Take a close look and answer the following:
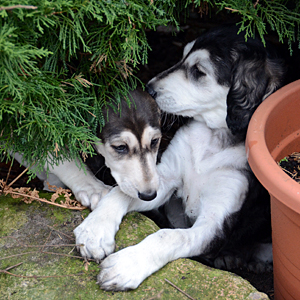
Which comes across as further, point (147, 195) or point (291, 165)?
point (147, 195)

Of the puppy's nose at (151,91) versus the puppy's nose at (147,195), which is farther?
the puppy's nose at (151,91)

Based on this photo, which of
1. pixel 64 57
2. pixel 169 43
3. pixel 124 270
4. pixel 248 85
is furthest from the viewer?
pixel 169 43

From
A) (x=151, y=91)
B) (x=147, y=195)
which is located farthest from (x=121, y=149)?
(x=151, y=91)

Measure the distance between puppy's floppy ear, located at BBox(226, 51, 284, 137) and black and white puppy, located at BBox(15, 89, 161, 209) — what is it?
1.84 feet

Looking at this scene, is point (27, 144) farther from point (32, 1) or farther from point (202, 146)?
point (202, 146)

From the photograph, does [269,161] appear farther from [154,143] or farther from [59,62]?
[59,62]

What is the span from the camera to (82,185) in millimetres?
2963

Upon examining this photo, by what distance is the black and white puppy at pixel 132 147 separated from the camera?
261 cm

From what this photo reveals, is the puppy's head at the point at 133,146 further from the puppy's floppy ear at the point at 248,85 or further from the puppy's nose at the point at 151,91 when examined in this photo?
the puppy's floppy ear at the point at 248,85

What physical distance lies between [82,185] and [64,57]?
1.04 metres

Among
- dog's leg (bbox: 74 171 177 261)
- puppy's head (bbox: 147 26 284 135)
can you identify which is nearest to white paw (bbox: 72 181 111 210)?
dog's leg (bbox: 74 171 177 261)

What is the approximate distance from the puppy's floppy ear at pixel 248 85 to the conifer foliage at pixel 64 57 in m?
0.32

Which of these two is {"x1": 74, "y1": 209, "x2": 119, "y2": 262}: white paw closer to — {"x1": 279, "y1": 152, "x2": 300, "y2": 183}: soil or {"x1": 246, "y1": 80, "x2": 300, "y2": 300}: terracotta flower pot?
{"x1": 246, "y1": 80, "x2": 300, "y2": 300}: terracotta flower pot

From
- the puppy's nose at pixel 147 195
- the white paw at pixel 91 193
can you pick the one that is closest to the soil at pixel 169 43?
the white paw at pixel 91 193
